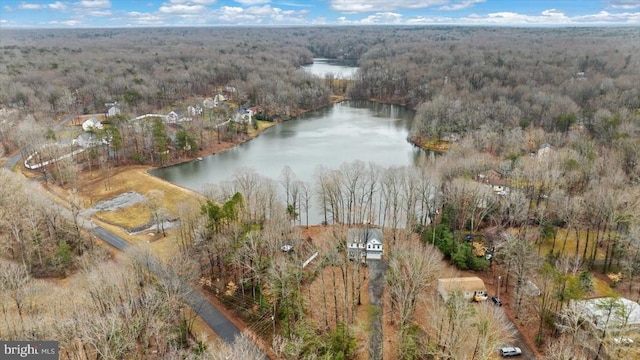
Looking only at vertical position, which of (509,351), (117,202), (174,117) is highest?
(174,117)

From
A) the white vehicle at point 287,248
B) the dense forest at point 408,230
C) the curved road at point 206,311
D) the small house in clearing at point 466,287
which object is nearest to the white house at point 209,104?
the dense forest at point 408,230

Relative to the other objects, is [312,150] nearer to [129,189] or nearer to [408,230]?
[129,189]

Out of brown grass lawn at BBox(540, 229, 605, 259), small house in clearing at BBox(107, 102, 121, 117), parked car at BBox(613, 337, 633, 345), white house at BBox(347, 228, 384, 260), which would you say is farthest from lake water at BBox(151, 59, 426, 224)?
small house in clearing at BBox(107, 102, 121, 117)

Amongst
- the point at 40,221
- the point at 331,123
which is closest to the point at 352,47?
the point at 331,123

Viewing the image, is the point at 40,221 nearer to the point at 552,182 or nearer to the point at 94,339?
the point at 94,339

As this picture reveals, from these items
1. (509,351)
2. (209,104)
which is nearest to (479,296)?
(509,351)

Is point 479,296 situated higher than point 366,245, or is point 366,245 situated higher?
point 366,245

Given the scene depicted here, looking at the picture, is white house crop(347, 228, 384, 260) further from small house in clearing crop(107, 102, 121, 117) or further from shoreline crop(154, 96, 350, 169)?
small house in clearing crop(107, 102, 121, 117)
